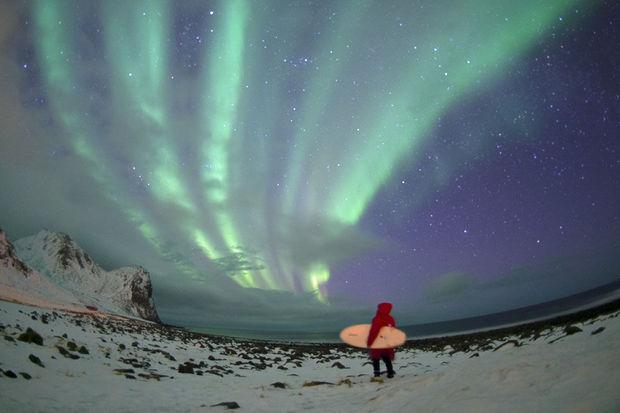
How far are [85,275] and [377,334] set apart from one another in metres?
139

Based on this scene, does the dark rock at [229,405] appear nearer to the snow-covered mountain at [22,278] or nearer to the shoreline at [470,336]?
the shoreline at [470,336]

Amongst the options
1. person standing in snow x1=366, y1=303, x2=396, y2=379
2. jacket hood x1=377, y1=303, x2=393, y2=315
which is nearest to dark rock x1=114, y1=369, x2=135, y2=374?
person standing in snow x1=366, y1=303, x2=396, y2=379

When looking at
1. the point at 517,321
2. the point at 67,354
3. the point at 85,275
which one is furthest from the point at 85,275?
the point at 517,321

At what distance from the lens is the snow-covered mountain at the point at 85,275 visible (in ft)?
333

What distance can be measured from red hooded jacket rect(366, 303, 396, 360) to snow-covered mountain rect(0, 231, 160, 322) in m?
108

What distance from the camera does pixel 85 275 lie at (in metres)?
114

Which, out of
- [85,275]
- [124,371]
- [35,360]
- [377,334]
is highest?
[85,275]

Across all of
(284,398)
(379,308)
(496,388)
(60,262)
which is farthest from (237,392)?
(60,262)

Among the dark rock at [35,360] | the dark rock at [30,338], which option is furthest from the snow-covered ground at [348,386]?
the dark rock at [30,338]

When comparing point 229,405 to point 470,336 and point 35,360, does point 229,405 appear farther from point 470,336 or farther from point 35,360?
point 470,336

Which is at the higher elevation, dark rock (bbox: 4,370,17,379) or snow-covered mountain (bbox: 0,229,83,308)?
snow-covered mountain (bbox: 0,229,83,308)

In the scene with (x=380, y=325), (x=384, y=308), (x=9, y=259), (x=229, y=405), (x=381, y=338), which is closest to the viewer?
(x=229, y=405)

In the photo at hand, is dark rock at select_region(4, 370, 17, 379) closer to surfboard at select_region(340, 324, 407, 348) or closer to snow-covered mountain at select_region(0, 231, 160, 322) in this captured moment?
surfboard at select_region(340, 324, 407, 348)

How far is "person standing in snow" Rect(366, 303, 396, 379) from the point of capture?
9578 millimetres
